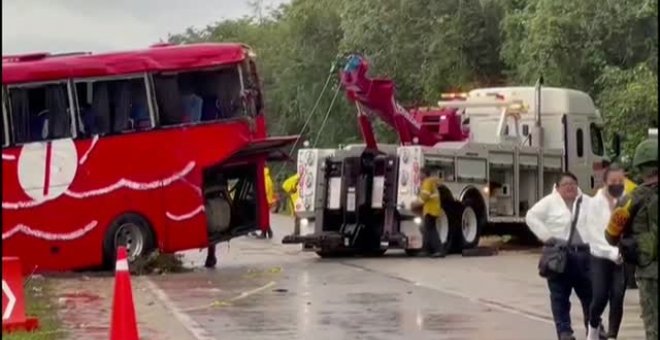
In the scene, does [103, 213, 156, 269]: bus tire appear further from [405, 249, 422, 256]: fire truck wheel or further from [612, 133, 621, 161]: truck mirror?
[612, 133, 621, 161]: truck mirror

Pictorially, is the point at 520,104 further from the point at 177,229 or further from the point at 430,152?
the point at 177,229

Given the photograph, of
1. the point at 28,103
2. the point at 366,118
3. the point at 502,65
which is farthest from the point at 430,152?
the point at 502,65

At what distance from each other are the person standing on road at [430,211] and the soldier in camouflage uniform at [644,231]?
14230 mm

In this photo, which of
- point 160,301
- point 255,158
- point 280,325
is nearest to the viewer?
point 280,325

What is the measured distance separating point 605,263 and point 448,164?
13.1 m

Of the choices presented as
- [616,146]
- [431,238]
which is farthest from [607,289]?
[616,146]

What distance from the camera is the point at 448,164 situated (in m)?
25.1

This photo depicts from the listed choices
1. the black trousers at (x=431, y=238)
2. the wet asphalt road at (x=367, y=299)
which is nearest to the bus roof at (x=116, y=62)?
the wet asphalt road at (x=367, y=299)

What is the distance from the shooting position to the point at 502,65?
3712 cm

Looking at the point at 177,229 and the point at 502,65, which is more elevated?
the point at 502,65

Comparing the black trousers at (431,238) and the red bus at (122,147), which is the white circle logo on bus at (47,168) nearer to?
the red bus at (122,147)

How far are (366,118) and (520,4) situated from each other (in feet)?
33.8

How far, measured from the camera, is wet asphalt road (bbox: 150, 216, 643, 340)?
1399cm

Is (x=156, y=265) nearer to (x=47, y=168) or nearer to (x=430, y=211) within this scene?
(x=47, y=168)
